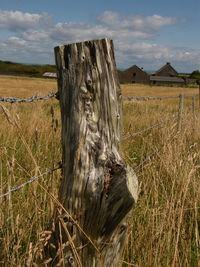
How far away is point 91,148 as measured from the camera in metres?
1.32

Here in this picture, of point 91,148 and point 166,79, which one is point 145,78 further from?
point 91,148

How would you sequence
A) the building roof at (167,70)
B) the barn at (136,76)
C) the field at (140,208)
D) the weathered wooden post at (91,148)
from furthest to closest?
the building roof at (167,70)
the barn at (136,76)
the field at (140,208)
the weathered wooden post at (91,148)

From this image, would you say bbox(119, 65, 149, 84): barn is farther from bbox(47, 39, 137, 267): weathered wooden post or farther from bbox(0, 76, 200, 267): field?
bbox(47, 39, 137, 267): weathered wooden post

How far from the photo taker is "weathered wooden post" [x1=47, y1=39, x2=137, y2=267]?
1287 mm

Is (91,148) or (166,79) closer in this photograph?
(91,148)

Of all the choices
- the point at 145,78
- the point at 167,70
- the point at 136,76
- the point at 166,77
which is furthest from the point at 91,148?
the point at 167,70

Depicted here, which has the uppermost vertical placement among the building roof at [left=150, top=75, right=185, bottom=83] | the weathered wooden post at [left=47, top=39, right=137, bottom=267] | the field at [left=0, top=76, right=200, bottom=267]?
the building roof at [left=150, top=75, right=185, bottom=83]

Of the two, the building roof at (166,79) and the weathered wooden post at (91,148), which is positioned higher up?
the building roof at (166,79)

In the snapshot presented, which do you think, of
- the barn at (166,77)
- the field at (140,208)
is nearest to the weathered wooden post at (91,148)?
the field at (140,208)

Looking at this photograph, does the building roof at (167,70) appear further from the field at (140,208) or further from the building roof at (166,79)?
the field at (140,208)

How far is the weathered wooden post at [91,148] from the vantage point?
1.29m

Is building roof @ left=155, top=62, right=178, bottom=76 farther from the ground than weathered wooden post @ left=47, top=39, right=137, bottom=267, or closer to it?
farther from the ground

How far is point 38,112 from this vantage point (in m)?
5.52

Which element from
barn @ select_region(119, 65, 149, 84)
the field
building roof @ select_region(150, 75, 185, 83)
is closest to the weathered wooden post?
the field
